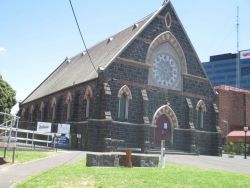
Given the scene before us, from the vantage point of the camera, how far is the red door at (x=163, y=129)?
39562 mm

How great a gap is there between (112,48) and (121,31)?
5.19m

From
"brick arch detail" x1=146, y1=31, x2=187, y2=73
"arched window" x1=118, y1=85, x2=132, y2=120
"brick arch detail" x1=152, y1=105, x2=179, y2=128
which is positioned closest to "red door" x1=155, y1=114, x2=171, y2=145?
"brick arch detail" x1=152, y1=105, x2=179, y2=128

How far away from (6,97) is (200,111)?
30.9m

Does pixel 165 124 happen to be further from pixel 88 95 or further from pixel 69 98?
pixel 69 98

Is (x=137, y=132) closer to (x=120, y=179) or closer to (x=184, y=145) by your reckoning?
(x=184, y=145)

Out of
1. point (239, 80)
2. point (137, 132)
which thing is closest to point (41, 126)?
point (137, 132)

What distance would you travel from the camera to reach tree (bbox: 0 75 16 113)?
195ft

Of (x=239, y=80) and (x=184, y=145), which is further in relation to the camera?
(x=239, y=80)

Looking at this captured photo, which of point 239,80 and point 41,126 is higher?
point 239,80

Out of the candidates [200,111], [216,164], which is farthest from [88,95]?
[216,164]

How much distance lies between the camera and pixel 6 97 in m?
60.1

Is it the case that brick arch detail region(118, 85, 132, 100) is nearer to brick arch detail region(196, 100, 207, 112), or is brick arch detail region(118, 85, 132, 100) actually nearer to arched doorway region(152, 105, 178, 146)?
arched doorway region(152, 105, 178, 146)

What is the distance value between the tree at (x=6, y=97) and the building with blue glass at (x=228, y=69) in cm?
10698

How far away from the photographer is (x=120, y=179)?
14.0m
